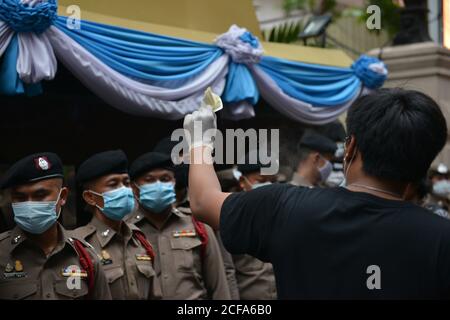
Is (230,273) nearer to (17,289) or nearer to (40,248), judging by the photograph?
(40,248)

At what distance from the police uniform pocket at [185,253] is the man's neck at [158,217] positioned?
0.16m

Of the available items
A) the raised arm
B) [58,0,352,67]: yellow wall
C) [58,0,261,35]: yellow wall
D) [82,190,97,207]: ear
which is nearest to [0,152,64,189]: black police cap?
[82,190,97,207]: ear

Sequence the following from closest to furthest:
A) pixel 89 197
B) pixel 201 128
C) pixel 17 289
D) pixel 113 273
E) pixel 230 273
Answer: pixel 201 128 < pixel 17 289 < pixel 113 273 < pixel 89 197 < pixel 230 273

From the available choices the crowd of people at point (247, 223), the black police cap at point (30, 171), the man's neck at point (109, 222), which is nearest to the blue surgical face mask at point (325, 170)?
the crowd of people at point (247, 223)

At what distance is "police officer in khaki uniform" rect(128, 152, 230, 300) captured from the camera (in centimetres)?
498

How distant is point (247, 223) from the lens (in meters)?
2.43

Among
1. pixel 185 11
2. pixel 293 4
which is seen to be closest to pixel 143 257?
pixel 185 11

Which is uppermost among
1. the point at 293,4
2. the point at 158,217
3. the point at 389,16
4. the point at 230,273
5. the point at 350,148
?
the point at 293,4

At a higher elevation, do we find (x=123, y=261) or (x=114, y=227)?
(x=114, y=227)

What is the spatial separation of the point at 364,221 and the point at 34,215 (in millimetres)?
2091

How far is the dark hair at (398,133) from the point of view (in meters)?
2.40

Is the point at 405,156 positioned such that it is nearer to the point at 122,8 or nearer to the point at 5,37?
the point at 5,37

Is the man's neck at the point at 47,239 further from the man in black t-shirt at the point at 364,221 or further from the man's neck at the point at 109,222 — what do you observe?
the man in black t-shirt at the point at 364,221
